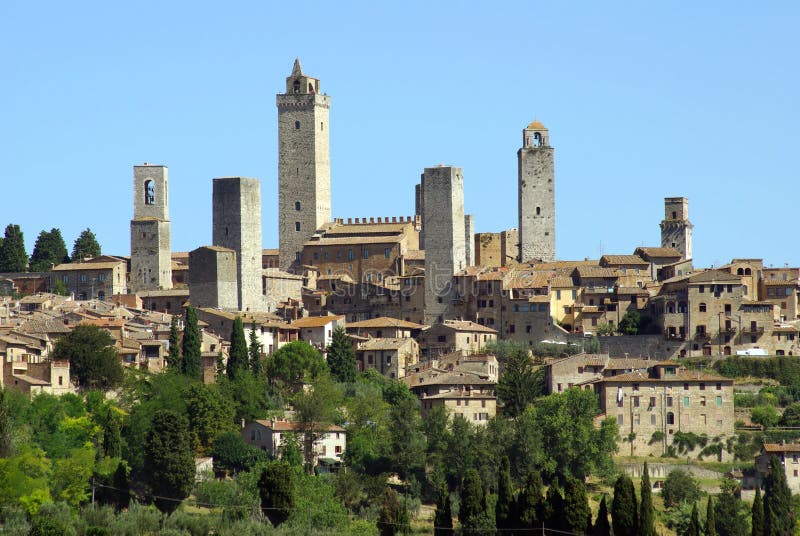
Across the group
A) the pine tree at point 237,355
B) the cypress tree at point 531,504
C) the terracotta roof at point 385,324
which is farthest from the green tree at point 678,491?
the terracotta roof at point 385,324

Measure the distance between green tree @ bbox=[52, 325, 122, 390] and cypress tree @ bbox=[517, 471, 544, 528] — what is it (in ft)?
60.1

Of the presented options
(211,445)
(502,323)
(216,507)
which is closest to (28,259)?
(502,323)

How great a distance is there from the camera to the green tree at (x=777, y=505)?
6353 cm

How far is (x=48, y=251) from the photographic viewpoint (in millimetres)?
100250

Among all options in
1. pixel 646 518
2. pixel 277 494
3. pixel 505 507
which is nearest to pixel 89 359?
pixel 277 494

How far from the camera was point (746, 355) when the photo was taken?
266 ft

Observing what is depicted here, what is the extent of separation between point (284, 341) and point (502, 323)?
844 centimetres

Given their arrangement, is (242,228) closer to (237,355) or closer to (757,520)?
(237,355)

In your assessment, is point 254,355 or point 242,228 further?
point 242,228

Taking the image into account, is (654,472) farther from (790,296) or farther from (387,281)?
(387,281)

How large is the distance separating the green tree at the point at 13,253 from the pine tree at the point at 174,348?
20384mm

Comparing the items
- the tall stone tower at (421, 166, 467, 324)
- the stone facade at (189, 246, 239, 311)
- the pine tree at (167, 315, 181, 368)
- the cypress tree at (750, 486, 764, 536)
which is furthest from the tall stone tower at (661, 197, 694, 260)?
the cypress tree at (750, 486, 764, 536)

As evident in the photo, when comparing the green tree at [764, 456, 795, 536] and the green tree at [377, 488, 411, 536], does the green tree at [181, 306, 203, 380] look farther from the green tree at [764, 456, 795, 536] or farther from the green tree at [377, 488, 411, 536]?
the green tree at [764, 456, 795, 536]

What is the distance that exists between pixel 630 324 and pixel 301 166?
21.6 metres
